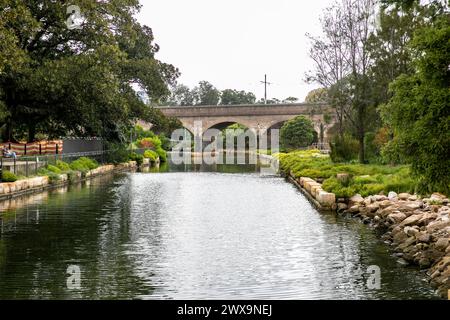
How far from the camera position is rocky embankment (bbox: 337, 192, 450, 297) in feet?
38.7

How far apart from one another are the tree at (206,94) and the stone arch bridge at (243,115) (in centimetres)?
6154

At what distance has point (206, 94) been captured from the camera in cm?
14988

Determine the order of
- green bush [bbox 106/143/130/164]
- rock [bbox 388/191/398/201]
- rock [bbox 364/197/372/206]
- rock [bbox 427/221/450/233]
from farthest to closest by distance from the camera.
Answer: green bush [bbox 106/143/130/164]
rock [bbox 364/197/372/206]
rock [bbox 388/191/398/201]
rock [bbox 427/221/450/233]

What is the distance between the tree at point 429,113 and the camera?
11.5m

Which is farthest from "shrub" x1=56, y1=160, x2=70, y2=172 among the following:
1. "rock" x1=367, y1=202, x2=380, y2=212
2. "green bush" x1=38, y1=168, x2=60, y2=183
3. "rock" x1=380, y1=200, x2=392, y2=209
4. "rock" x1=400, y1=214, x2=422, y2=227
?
"rock" x1=400, y1=214, x2=422, y2=227

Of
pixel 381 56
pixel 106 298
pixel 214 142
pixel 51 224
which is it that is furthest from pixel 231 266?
pixel 214 142

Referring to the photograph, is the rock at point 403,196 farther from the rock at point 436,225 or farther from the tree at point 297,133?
the tree at point 297,133

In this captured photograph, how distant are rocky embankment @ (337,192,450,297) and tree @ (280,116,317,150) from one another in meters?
50.5

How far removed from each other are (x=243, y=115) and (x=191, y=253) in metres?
68.4

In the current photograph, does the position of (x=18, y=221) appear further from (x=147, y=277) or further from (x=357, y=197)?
(x=357, y=197)

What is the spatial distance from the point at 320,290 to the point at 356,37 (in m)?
27.8

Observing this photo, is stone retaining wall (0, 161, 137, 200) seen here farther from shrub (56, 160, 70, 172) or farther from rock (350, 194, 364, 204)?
rock (350, 194, 364, 204)

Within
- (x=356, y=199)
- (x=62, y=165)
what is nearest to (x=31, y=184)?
(x=62, y=165)

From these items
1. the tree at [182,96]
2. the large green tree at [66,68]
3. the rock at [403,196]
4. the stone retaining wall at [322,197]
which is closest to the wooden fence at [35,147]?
the large green tree at [66,68]
